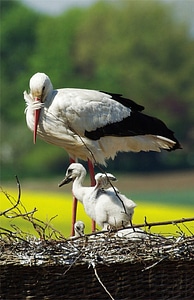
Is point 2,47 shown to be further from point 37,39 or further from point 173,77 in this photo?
point 173,77

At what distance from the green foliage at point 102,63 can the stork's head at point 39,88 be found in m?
26.0

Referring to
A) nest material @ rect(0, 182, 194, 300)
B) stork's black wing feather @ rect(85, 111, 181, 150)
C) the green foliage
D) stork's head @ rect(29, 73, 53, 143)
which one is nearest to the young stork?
nest material @ rect(0, 182, 194, 300)

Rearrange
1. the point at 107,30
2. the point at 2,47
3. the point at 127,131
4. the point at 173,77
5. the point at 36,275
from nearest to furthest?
the point at 36,275, the point at 127,131, the point at 173,77, the point at 2,47, the point at 107,30

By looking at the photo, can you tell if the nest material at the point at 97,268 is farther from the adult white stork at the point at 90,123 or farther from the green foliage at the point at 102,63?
the green foliage at the point at 102,63

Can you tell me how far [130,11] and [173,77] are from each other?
7242mm

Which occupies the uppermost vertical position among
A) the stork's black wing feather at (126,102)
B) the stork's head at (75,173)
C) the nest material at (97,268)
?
the stork's black wing feather at (126,102)

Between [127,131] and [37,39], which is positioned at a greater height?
[37,39]

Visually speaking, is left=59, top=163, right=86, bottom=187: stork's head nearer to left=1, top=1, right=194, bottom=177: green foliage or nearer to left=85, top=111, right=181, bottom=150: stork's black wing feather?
left=85, top=111, right=181, bottom=150: stork's black wing feather

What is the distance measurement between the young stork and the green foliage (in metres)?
26.8

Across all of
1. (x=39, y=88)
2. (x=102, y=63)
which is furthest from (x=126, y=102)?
(x=102, y=63)

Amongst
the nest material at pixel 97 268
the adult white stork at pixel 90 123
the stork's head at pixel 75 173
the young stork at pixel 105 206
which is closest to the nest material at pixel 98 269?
the nest material at pixel 97 268

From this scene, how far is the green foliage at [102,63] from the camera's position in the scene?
35.6 metres

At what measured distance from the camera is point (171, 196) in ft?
93.8

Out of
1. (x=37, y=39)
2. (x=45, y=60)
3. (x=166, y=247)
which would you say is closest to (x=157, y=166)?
(x=45, y=60)
